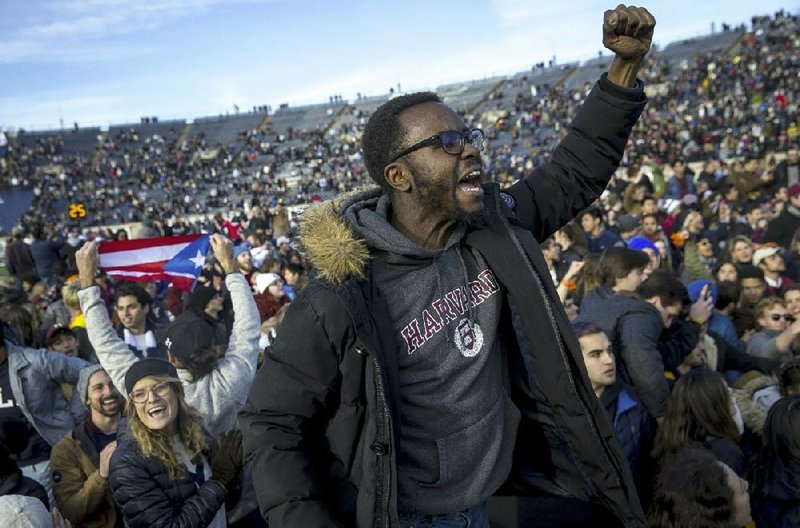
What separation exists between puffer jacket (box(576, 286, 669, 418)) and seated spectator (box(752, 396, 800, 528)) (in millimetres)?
601

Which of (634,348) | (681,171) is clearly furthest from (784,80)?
(634,348)

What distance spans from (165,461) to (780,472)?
2.33 metres

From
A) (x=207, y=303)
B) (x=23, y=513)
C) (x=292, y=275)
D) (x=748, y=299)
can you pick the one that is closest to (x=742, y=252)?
(x=748, y=299)

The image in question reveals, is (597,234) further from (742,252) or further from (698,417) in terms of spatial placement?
(698,417)

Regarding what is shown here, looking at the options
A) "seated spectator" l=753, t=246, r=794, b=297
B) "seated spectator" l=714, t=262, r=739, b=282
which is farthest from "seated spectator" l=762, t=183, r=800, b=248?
"seated spectator" l=714, t=262, r=739, b=282

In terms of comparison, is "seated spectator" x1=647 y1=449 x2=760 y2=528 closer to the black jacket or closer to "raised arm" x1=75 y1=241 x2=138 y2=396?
the black jacket

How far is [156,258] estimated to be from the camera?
231 inches

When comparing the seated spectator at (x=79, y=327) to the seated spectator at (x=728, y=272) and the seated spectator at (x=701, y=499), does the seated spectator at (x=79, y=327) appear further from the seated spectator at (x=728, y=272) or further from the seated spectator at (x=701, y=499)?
the seated spectator at (x=728, y=272)

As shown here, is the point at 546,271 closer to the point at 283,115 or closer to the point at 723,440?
the point at 723,440

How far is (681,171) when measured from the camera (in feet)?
40.5

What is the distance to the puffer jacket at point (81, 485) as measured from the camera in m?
3.10

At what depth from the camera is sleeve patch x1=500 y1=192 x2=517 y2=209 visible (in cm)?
217

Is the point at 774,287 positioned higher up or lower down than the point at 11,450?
lower down

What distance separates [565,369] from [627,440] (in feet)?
4.87
